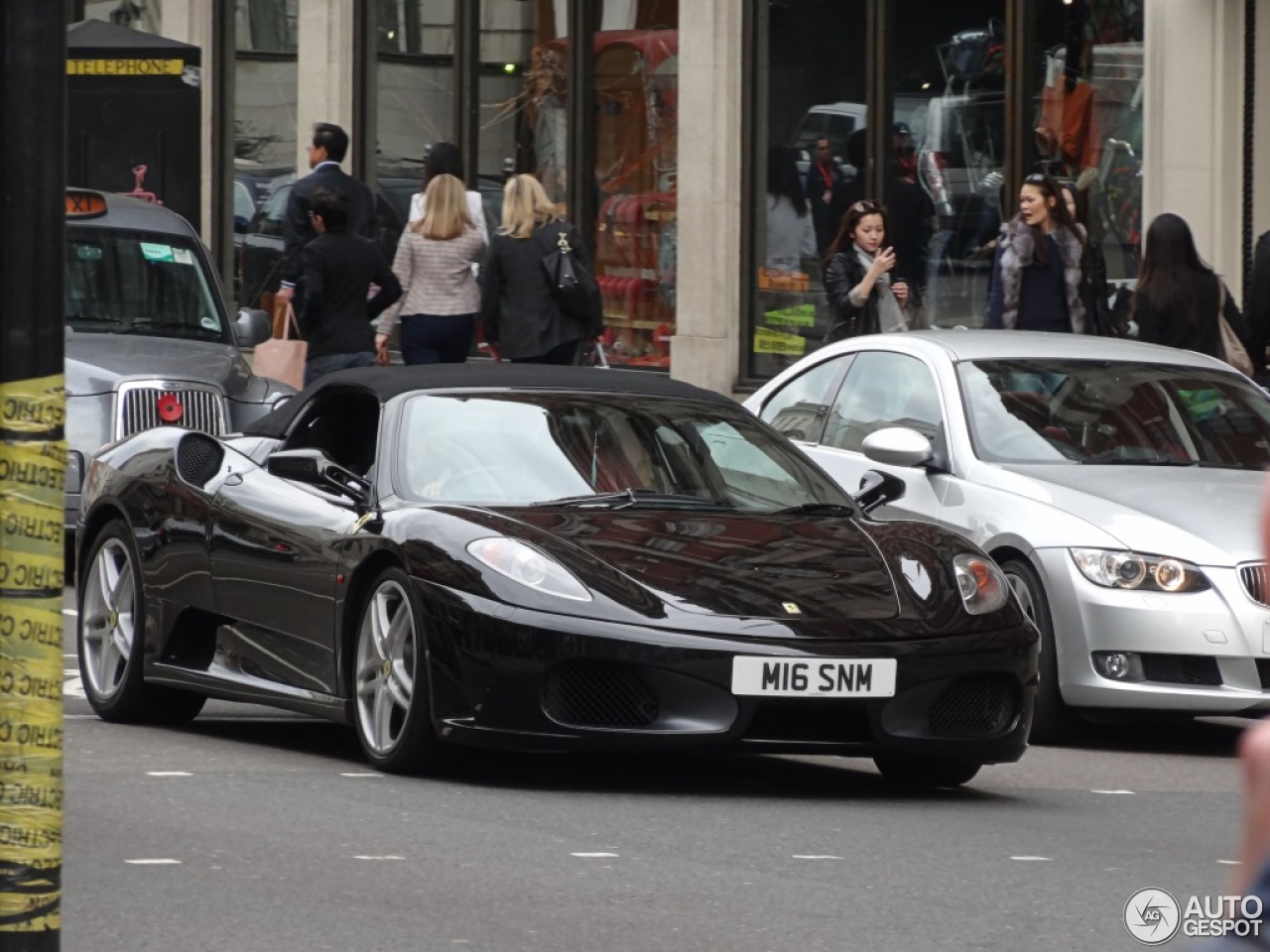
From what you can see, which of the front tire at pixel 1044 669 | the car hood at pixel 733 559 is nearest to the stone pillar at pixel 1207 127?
the front tire at pixel 1044 669

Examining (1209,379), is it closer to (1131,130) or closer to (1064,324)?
(1064,324)

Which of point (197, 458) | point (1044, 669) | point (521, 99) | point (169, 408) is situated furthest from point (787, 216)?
point (197, 458)

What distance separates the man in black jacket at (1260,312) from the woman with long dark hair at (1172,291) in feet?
2.03

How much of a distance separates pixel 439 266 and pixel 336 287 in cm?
78

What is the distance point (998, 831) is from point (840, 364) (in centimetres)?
446


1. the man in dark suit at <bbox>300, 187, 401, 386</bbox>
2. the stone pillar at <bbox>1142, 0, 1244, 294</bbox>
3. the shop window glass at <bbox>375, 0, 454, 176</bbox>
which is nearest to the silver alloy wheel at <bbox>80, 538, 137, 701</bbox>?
the man in dark suit at <bbox>300, 187, 401, 386</bbox>

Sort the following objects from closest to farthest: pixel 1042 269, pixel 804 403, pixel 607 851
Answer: pixel 607 851, pixel 804 403, pixel 1042 269

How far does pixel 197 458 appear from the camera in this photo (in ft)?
33.2

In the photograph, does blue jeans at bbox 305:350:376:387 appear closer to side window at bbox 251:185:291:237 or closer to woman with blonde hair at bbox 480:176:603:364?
woman with blonde hair at bbox 480:176:603:364

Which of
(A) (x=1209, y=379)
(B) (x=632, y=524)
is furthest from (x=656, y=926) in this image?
(A) (x=1209, y=379)

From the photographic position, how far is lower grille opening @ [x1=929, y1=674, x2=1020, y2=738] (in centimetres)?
862

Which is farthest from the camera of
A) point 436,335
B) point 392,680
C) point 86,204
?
point 86,204

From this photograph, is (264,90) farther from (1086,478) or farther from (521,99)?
(1086,478)

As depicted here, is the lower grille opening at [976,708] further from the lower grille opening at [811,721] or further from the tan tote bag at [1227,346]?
the tan tote bag at [1227,346]
